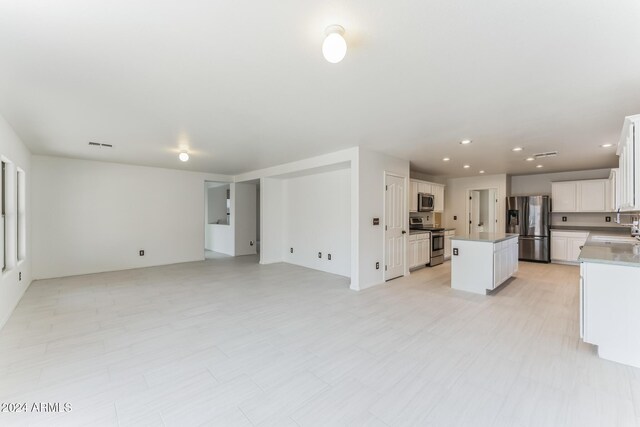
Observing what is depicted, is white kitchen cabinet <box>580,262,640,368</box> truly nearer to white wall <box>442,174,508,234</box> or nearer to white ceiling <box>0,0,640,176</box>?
white ceiling <box>0,0,640,176</box>

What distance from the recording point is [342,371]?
7.31 feet

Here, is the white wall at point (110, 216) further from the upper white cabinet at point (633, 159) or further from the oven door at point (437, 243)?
the upper white cabinet at point (633, 159)

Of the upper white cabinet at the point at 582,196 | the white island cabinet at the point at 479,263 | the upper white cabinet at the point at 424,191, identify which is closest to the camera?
the white island cabinet at the point at 479,263

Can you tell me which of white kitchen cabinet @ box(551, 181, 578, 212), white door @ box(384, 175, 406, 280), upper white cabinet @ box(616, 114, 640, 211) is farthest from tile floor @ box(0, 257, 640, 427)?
white kitchen cabinet @ box(551, 181, 578, 212)

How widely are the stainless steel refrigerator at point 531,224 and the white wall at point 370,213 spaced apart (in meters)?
4.26

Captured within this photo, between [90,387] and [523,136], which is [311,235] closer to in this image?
[523,136]

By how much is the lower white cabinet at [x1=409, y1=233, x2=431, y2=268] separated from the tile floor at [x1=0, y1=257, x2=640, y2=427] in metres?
1.76

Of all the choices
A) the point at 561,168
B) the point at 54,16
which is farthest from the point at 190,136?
the point at 561,168

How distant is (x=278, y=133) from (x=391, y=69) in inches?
79.1

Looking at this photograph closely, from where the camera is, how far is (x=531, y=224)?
22.6 ft

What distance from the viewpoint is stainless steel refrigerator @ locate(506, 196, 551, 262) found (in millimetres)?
6750

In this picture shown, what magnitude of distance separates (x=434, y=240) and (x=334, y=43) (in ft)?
19.6

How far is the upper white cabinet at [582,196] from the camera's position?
20.4ft

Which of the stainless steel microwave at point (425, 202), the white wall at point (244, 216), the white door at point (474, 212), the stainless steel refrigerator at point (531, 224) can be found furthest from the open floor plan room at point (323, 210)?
the white door at point (474, 212)
